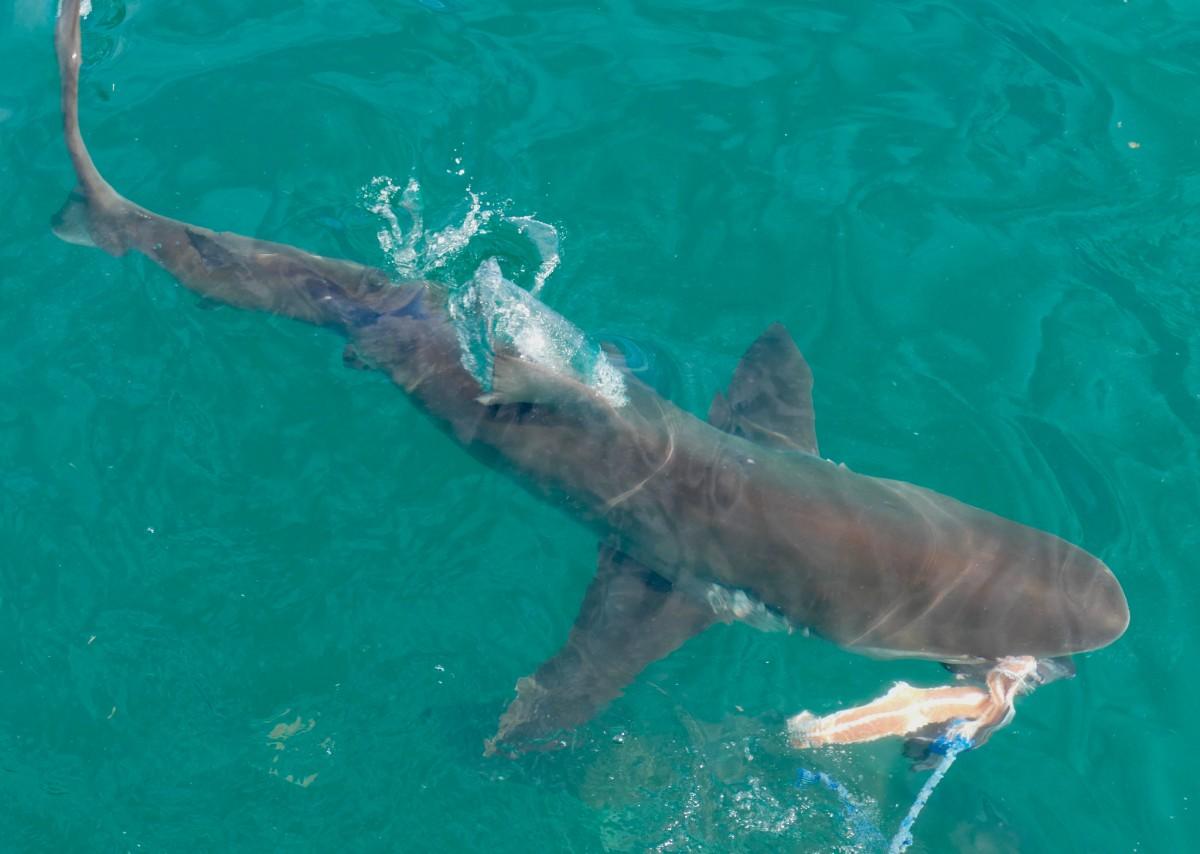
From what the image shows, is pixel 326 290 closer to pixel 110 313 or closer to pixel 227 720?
pixel 110 313

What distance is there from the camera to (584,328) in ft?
28.8

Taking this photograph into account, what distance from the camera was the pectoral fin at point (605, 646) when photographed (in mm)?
7129

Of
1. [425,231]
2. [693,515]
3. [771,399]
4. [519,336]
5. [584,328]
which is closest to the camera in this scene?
[693,515]

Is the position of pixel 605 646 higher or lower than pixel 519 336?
lower

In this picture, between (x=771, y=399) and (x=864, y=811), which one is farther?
(x=771, y=399)

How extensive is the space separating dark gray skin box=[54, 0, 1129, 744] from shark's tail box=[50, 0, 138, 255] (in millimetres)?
533

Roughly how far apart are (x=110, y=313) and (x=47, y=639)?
273 centimetres

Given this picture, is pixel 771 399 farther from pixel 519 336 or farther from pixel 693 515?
pixel 519 336

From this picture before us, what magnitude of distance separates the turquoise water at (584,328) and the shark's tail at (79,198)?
0.37 metres

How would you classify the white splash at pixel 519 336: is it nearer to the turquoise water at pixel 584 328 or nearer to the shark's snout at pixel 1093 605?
the turquoise water at pixel 584 328

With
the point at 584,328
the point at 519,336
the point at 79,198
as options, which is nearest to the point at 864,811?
the point at 519,336

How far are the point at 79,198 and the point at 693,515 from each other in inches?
228

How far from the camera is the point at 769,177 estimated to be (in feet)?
32.3

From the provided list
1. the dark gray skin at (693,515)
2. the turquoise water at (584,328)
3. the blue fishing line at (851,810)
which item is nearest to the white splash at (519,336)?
the dark gray skin at (693,515)
